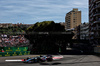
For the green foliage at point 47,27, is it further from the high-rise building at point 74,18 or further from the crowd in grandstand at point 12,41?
the high-rise building at point 74,18

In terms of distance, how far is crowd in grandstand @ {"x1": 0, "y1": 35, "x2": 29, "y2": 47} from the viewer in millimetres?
51213

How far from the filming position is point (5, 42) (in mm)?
52250

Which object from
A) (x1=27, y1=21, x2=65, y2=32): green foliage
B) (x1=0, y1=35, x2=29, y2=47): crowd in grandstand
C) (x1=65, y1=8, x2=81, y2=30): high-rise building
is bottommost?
(x1=0, y1=35, x2=29, y2=47): crowd in grandstand

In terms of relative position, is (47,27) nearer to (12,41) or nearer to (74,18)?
(12,41)

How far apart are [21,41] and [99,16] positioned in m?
36.4

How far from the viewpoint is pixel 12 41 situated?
178 feet

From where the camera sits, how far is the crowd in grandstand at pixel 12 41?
168 feet

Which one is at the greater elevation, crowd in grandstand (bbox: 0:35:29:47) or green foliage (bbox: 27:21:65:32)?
green foliage (bbox: 27:21:65:32)

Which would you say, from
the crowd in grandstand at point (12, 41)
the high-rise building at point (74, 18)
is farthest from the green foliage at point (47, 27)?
the high-rise building at point (74, 18)

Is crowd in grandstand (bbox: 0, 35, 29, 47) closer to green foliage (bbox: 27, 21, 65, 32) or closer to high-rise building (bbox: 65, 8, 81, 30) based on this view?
green foliage (bbox: 27, 21, 65, 32)

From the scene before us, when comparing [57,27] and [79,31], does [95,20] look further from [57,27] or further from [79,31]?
[79,31]

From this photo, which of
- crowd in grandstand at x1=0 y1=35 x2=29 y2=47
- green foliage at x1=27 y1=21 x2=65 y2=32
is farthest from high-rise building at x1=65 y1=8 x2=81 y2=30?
crowd in grandstand at x1=0 y1=35 x2=29 y2=47

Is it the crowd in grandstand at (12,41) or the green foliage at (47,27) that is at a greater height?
the green foliage at (47,27)

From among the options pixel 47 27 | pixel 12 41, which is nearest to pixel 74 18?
pixel 47 27
